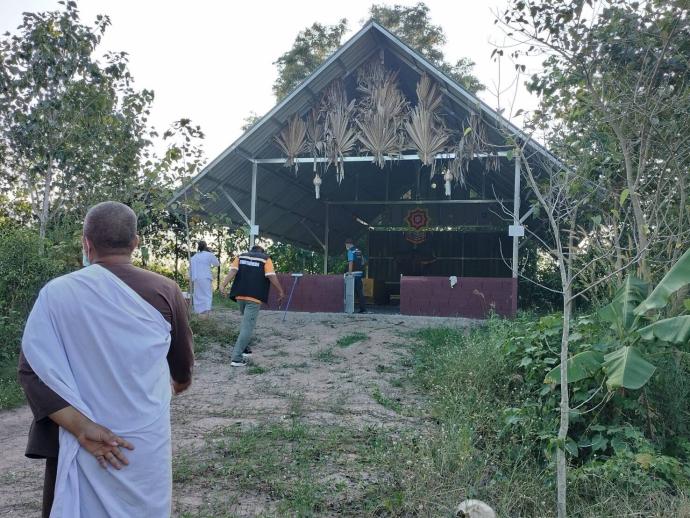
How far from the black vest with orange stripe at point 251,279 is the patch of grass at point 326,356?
1.31 meters

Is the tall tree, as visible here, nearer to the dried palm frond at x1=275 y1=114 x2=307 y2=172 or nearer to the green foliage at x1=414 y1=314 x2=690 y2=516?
the dried palm frond at x1=275 y1=114 x2=307 y2=172

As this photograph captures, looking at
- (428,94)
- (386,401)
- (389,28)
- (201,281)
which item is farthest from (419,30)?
(386,401)

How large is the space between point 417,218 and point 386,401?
15.0 m

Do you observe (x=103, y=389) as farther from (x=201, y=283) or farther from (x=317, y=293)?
(x=317, y=293)

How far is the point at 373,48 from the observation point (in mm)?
13773

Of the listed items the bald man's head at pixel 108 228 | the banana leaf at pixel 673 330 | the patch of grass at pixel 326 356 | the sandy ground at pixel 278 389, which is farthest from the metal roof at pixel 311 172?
the bald man's head at pixel 108 228

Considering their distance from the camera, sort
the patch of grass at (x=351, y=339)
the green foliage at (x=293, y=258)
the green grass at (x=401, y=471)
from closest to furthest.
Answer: the green grass at (x=401, y=471) → the patch of grass at (x=351, y=339) → the green foliage at (x=293, y=258)

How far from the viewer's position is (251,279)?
8922mm

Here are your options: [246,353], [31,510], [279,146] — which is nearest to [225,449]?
[31,510]

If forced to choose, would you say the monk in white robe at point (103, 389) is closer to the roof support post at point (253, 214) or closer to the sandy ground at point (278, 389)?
the sandy ground at point (278, 389)

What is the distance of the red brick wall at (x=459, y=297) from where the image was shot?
13258 millimetres

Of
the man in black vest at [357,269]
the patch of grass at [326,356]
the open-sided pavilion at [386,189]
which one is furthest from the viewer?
the man in black vest at [357,269]

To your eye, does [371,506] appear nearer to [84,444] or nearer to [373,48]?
[84,444]

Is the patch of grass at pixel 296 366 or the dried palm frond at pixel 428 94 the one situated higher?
the dried palm frond at pixel 428 94
